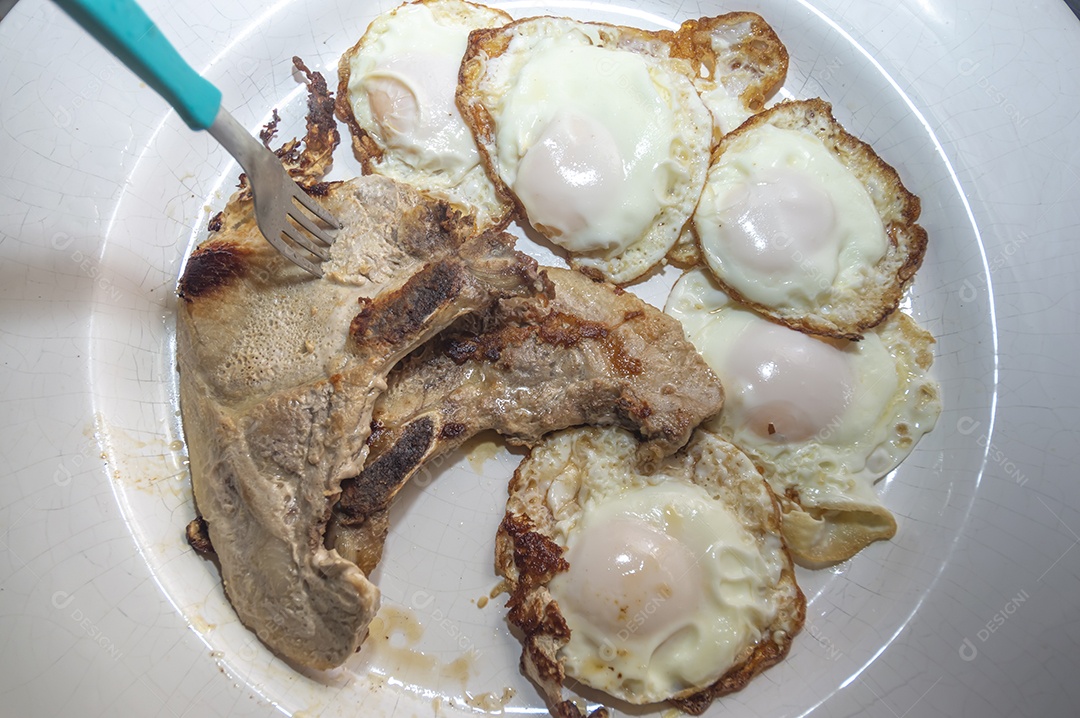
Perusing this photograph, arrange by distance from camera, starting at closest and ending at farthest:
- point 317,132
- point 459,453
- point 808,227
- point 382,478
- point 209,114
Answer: point 209,114 < point 382,478 < point 808,227 < point 459,453 < point 317,132

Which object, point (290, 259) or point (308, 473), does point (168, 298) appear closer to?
point (290, 259)

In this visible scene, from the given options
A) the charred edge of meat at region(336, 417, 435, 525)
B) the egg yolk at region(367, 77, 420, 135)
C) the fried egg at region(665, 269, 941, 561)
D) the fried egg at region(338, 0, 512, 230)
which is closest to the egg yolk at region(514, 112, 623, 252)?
the fried egg at region(338, 0, 512, 230)

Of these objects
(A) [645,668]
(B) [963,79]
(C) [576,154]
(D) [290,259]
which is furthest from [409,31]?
(A) [645,668]

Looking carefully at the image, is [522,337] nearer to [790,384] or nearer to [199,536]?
[790,384]

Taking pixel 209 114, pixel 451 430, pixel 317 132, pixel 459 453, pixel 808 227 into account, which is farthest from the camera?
pixel 317 132

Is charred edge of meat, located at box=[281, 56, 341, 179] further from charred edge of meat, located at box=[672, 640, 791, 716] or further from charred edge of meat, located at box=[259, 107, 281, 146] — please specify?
charred edge of meat, located at box=[672, 640, 791, 716]

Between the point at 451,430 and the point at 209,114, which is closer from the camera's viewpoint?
the point at 209,114

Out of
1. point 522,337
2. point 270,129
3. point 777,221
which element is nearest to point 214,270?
point 270,129

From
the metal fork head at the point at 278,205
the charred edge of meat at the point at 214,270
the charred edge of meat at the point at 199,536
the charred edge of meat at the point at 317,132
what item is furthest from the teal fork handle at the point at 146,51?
the charred edge of meat at the point at 199,536
